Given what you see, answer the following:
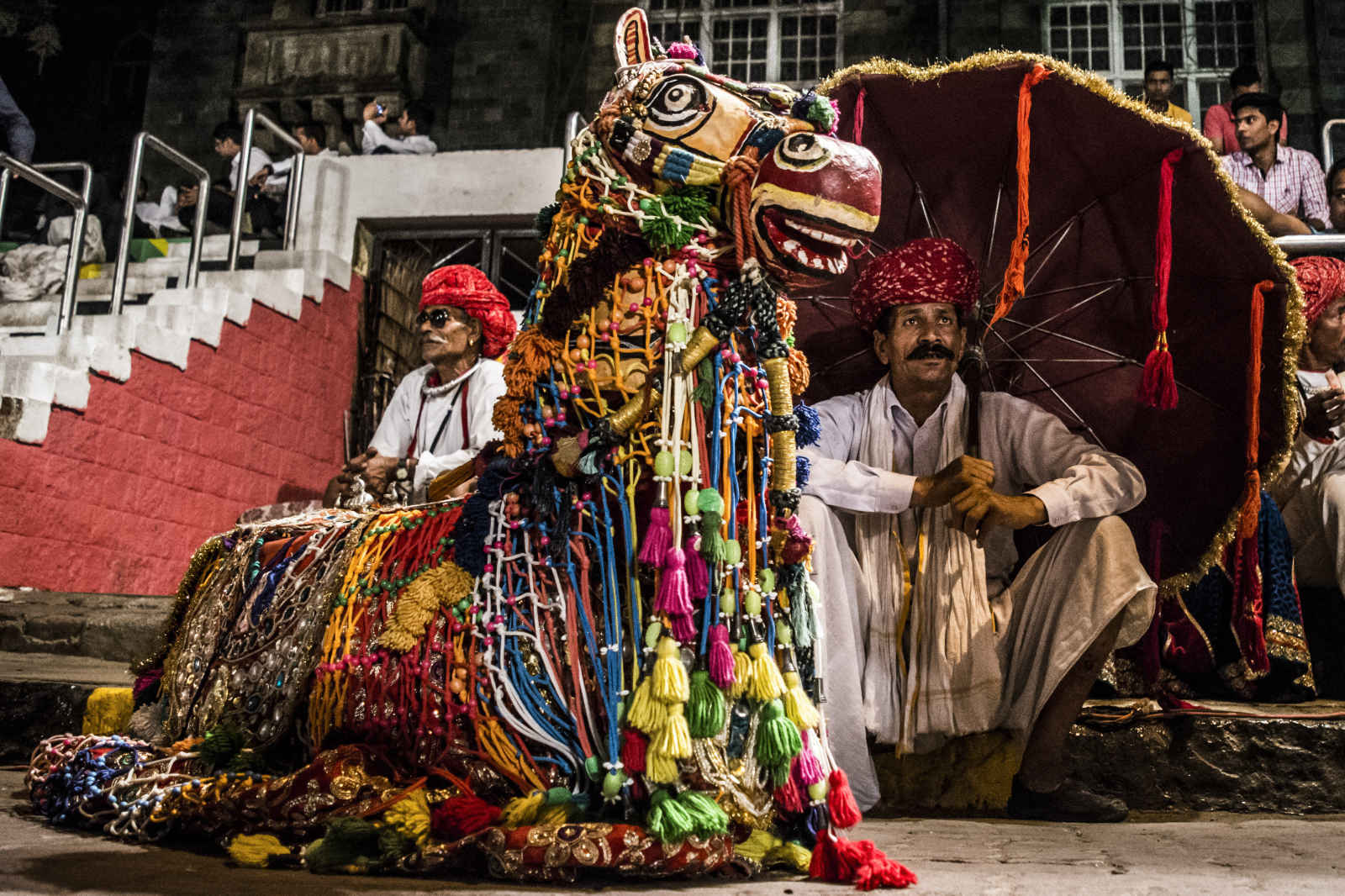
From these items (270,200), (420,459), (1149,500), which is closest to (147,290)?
(270,200)

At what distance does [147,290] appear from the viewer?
9.21 m

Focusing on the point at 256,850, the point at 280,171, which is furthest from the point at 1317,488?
the point at 280,171

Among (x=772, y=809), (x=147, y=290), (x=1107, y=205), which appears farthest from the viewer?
(x=147, y=290)

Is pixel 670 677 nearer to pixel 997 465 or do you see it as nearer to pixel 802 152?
pixel 802 152

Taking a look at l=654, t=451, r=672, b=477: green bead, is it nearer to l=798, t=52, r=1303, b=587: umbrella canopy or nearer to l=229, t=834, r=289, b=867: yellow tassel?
l=229, t=834, r=289, b=867: yellow tassel

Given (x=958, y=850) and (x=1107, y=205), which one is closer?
(x=958, y=850)

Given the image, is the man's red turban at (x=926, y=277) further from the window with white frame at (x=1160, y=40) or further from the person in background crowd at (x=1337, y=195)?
the window with white frame at (x=1160, y=40)

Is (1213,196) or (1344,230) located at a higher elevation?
(1344,230)

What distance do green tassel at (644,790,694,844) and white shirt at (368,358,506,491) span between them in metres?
2.65

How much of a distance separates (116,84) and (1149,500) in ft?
65.2

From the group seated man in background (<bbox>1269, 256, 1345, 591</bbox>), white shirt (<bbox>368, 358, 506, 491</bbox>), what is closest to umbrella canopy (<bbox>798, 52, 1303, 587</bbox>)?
seated man in background (<bbox>1269, 256, 1345, 591</bbox>)

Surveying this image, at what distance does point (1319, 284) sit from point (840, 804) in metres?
3.48

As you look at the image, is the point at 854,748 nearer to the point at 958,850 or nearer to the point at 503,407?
the point at 958,850

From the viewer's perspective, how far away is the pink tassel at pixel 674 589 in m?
2.16
